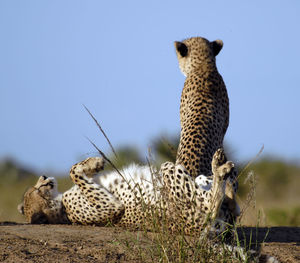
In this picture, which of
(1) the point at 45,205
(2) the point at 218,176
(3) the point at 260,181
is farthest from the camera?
(3) the point at 260,181

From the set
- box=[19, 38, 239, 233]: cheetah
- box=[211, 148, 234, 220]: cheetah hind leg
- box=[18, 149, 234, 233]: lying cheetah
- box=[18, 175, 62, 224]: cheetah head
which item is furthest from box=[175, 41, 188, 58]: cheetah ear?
box=[211, 148, 234, 220]: cheetah hind leg

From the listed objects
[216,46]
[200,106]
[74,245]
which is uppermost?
[216,46]

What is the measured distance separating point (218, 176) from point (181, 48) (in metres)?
2.12

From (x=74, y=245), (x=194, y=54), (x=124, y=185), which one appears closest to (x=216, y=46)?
(x=194, y=54)

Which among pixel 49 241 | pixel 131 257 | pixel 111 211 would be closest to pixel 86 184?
pixel 111 211

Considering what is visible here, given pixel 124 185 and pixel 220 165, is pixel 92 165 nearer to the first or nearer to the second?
pixel 124 185

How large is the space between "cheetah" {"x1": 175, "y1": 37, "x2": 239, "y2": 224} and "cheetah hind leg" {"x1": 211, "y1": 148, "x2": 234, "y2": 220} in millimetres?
618

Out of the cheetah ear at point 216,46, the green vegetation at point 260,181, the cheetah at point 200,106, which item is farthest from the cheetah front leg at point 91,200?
the green vegetation at point 260,181

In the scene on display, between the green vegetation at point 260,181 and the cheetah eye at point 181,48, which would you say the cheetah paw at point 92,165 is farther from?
the green vegetation at point 260,181

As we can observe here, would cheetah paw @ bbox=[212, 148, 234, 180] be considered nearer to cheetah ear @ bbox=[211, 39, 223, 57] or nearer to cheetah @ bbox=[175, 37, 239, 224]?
cheetah @ bbox=[175, 37, 239, 224]

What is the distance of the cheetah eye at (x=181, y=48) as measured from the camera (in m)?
5.23

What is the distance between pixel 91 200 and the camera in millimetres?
4578

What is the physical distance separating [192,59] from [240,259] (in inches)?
93.5

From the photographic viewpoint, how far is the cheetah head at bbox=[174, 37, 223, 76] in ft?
17.0
